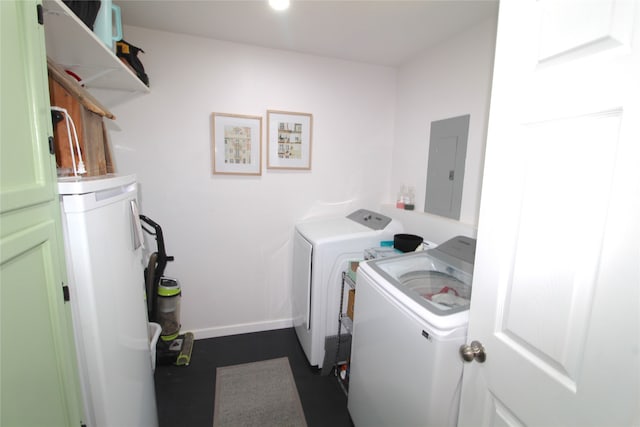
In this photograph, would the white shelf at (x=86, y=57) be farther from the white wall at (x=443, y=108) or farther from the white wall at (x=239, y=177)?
the white wall at (x=443, y=108)

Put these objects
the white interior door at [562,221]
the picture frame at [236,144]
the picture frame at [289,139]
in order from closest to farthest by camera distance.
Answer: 1. the white interior door at [562,221]
2. the picture frame at [236,144]
3. the picture frame at [289,139]

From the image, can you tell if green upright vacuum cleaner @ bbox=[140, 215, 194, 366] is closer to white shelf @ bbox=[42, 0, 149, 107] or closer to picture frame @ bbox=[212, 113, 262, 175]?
picture frame @ bbox=[212, 113, 262, 175]

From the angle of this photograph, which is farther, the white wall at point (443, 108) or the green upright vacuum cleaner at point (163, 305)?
the green upright vacuum cleaner at point (163, 305)

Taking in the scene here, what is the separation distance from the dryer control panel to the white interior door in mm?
1285

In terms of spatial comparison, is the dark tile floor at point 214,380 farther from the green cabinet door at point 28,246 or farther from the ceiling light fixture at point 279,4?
the ceiling light fixture at point 279,4

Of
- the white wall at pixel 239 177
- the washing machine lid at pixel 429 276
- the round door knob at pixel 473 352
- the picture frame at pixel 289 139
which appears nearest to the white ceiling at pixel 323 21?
the white wall at pixel 239 177

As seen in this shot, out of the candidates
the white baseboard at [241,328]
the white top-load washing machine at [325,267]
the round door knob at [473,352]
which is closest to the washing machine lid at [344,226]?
the white top-load washing machine at [325,267]

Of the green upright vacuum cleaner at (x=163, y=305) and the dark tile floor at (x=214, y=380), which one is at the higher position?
the green upright vacuum cleaner at (x=163, y=305)

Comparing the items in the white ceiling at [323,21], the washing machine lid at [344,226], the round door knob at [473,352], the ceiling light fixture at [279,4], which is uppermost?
the white ceiling at [323,21]

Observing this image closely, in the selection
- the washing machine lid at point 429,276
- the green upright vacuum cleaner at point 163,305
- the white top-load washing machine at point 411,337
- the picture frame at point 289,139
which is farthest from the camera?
the picture frame at point 289,139

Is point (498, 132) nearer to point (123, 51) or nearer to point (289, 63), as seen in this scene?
point (289, 63)

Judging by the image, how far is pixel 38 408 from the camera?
739 mm

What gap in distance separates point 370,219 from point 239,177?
3.87 feet

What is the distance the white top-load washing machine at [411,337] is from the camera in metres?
1.01
